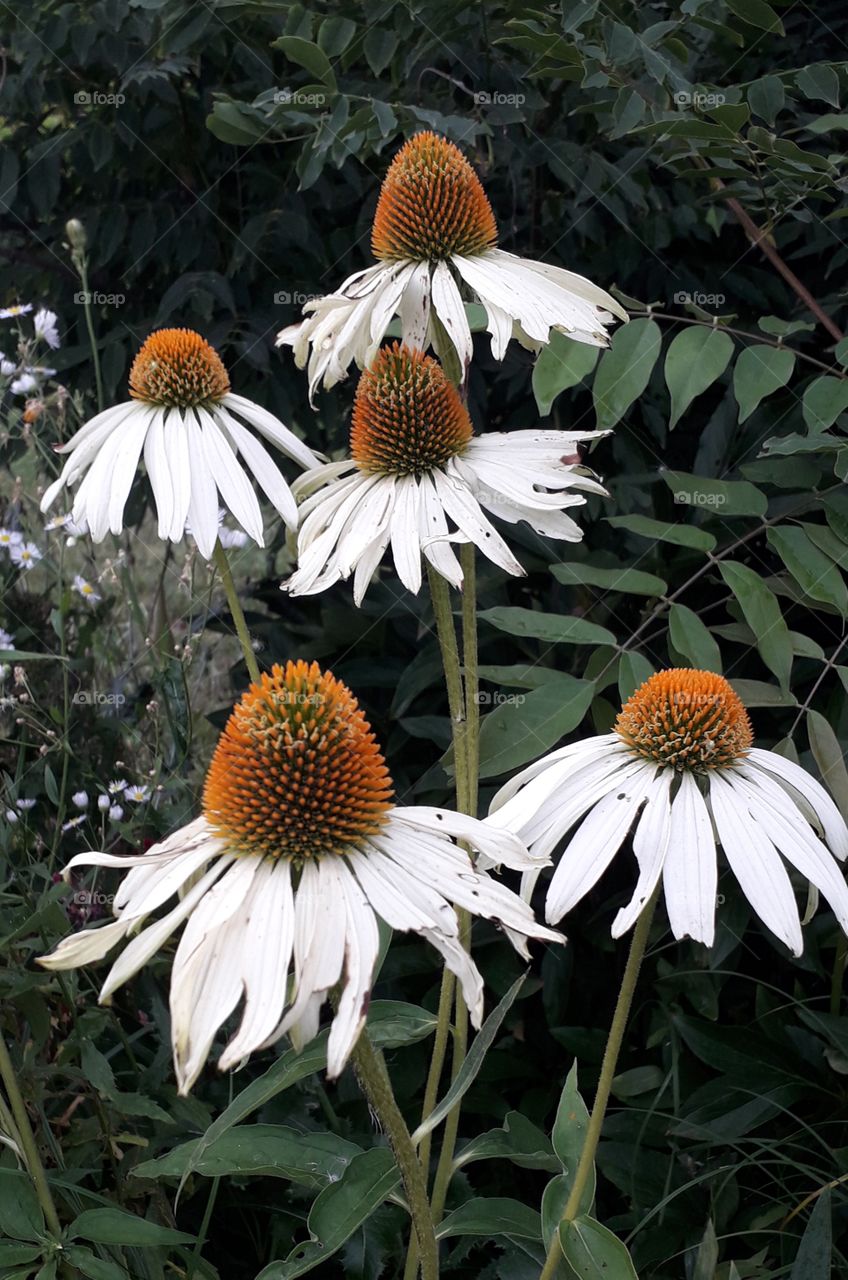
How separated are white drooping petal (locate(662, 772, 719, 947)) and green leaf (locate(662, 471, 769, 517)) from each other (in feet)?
2.69

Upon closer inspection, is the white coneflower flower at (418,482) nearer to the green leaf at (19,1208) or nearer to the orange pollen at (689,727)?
the orange pollen at (689,727)

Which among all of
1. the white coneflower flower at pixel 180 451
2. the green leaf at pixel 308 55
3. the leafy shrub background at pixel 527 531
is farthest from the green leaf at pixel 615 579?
the green leaf at pixel 308 55

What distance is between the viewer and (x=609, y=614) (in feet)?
7.87

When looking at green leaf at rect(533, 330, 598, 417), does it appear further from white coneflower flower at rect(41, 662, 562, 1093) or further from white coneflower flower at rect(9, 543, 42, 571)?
white coneflower flower at rect(9, 543, 42, 571)

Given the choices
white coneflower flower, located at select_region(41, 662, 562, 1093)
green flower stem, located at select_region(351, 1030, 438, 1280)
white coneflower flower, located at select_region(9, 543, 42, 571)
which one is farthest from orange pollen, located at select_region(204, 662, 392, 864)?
white coneflower flower, located at select_region(9, 543, 42, 571)

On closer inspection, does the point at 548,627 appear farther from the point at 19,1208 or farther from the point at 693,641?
the point at 19,1208

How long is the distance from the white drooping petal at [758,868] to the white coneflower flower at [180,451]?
662 millimetres

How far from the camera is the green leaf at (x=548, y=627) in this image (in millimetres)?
1784

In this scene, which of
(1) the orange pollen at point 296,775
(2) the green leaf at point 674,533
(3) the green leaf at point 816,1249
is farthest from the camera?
(2) the green leaf at point 674,533

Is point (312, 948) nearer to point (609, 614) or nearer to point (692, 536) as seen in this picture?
point (692, 536)

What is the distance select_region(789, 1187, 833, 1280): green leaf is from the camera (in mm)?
1615

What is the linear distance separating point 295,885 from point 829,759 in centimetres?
91

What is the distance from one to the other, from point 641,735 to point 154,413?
81 cm

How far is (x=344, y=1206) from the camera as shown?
51.6 inches
